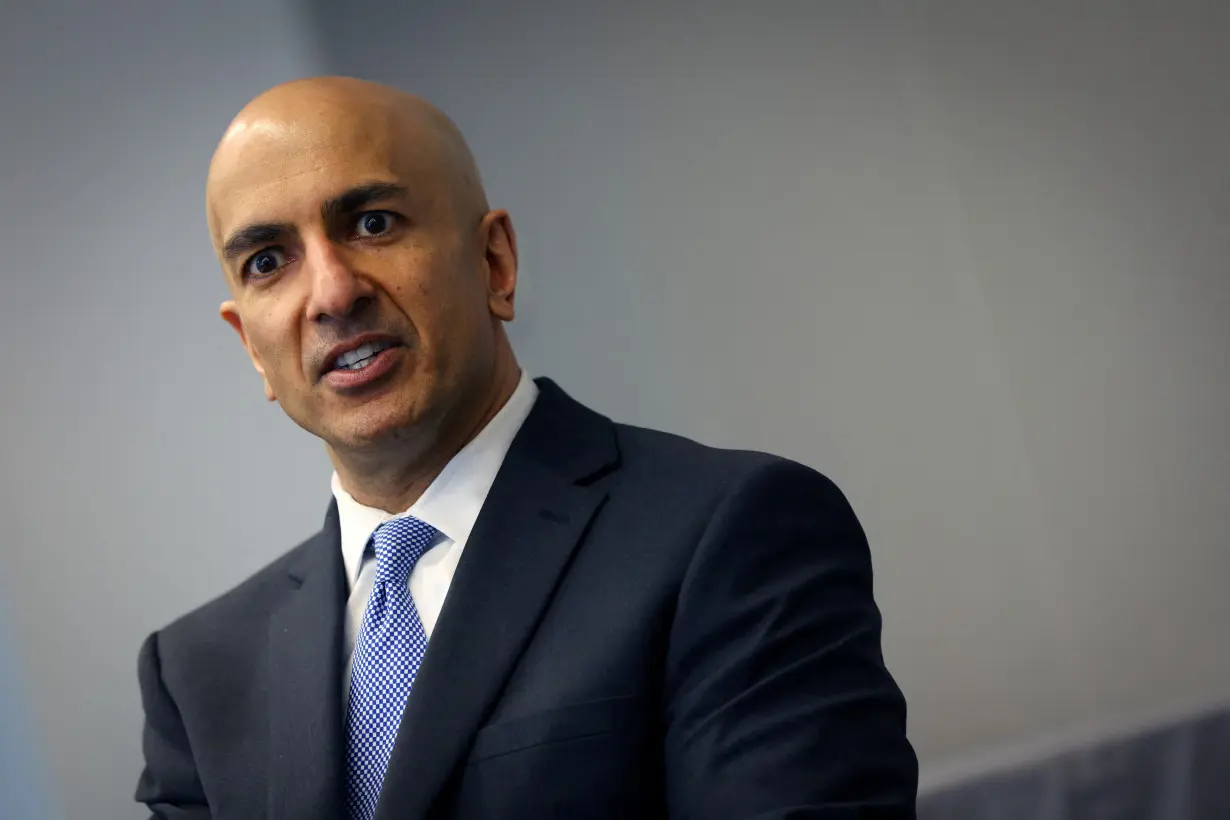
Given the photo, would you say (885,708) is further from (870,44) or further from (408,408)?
(870,44)

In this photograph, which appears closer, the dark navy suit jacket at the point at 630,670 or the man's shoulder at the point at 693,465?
the dark navy suit jacket at the point at 630,670

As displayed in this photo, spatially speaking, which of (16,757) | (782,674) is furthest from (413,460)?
(16,757)

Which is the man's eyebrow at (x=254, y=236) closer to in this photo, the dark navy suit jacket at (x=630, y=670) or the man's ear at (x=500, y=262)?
the man's ear at (x=500, y=262)

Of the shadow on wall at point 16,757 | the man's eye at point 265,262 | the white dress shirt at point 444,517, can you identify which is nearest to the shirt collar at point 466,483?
the white dress shirt at point 444,517

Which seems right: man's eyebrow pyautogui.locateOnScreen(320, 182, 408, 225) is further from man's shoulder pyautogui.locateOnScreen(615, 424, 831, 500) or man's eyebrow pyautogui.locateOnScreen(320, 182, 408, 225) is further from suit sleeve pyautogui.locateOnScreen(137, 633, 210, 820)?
suit sleeve pyautogui.locateOnScreen(137, 633, 210, 820)

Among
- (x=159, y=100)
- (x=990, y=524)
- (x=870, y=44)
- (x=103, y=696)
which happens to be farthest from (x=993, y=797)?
Answer: (x=159, y=100)

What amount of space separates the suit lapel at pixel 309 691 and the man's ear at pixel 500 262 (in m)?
0.42

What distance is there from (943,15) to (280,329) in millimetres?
1303

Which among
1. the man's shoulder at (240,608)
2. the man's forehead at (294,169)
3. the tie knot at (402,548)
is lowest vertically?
the man's shoulder at (240,608)

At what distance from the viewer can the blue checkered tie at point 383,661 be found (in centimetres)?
161

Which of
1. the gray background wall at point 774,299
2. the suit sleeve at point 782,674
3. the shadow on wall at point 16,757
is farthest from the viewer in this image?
the shadow on wall at point 16,757

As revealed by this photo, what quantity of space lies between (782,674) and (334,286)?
74 centimetres

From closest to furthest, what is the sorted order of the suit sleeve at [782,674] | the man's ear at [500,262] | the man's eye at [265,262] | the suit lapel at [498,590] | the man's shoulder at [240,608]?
the suit sleeve at [782,674], the suit lapel at [498,590], the man's eye at [265,262], the man's ear at [500,262], the man's shoulder at [240,608]

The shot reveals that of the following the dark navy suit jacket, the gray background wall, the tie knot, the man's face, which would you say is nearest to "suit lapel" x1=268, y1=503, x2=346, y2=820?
the dark navy suit jacket
